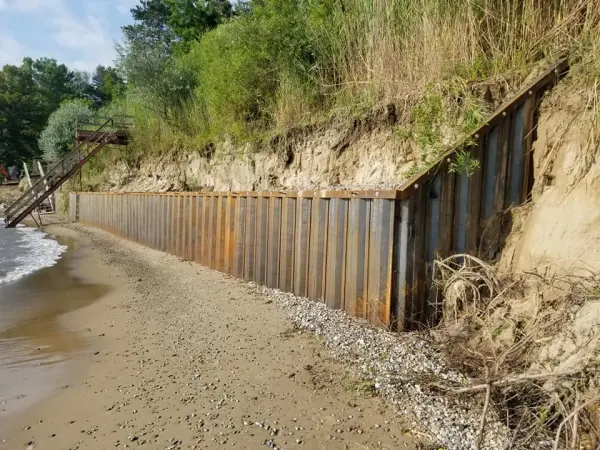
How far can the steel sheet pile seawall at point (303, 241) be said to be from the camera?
4887 millimetres

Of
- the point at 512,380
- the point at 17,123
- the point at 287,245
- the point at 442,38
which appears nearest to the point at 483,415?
the point at 512,380

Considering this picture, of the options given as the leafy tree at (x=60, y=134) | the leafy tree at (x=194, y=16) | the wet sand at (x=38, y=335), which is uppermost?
the leafy tree at (x=194, y=16)

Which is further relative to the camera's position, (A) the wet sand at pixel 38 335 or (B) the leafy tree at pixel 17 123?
(B) the leafy tree at pixel 17 123

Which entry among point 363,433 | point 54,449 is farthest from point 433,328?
point 54,449

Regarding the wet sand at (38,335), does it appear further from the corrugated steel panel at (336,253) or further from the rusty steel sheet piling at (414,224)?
the rusty steel sheet piling at (414,224)

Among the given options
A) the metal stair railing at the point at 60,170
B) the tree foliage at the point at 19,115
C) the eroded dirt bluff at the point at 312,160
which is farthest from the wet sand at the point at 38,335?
the tree foliage at the point at 19,115

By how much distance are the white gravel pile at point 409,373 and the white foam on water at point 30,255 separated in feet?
27.2

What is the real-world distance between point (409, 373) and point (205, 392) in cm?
176

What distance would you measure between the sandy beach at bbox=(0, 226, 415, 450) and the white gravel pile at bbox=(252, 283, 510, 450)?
156 mm

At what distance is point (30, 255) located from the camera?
13484mm

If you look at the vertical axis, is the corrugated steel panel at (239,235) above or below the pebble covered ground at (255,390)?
above

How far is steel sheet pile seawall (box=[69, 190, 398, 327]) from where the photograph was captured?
489cm

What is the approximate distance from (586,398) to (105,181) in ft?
87.5

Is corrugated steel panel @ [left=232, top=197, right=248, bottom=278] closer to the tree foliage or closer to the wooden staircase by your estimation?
the wooden staircase
